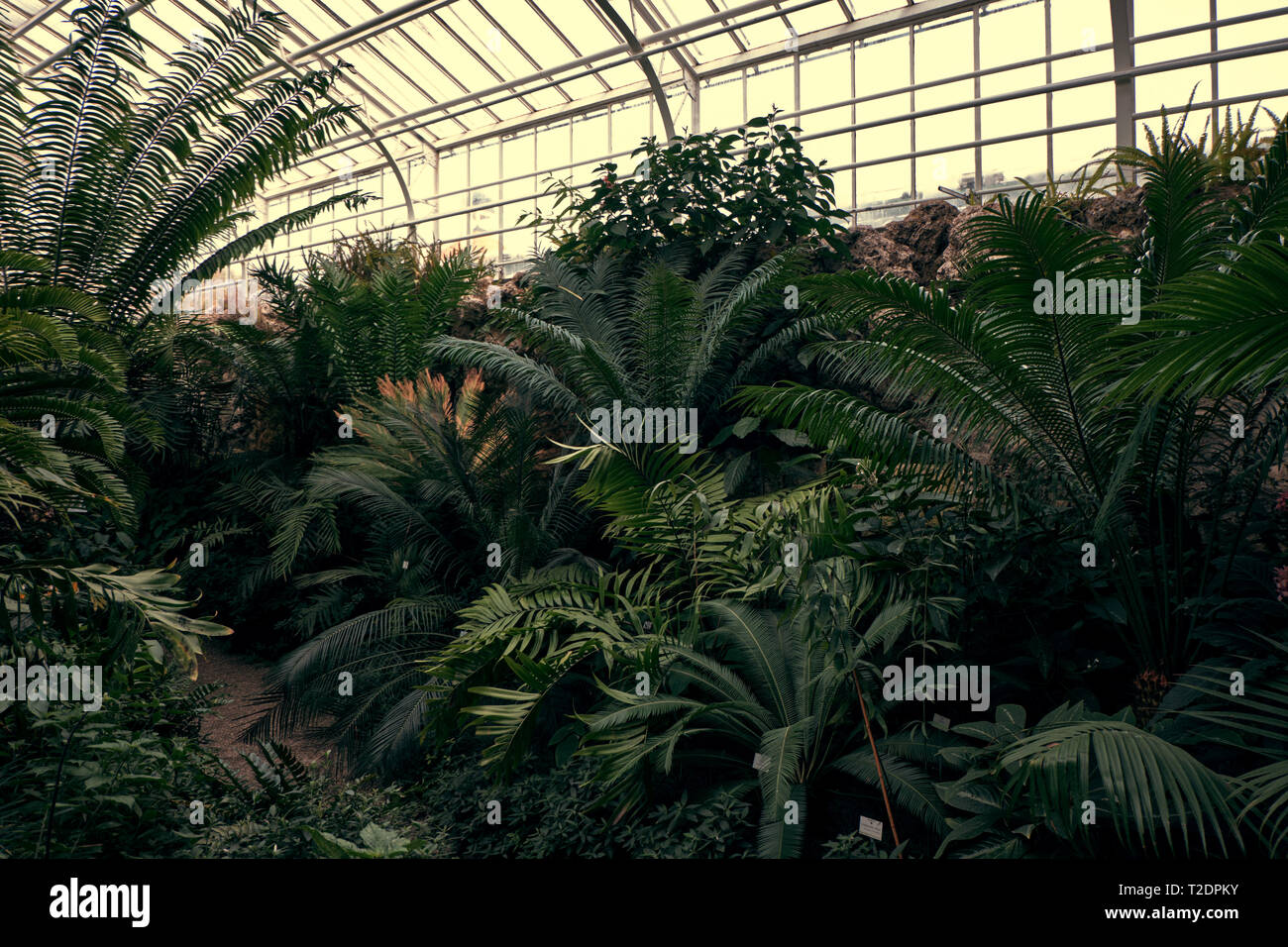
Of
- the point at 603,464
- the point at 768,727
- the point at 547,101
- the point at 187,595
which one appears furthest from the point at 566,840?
the point at 547,101

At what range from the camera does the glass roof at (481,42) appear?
9.67 metres

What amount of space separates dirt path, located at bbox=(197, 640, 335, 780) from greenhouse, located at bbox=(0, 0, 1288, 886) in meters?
0.05

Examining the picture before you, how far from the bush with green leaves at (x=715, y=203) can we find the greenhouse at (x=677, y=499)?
0.04 metres

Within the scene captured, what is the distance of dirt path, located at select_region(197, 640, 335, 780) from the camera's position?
422 cm

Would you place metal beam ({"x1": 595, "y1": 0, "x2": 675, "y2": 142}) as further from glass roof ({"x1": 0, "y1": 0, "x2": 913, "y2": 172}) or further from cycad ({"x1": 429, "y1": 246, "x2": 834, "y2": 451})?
cycad ({"x1": 429, "y1": 246, "x2": 834, "y2": 451})

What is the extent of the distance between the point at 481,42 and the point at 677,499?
1029 centimetres

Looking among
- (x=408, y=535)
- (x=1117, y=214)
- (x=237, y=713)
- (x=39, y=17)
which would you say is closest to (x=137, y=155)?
(x=408, y=535)

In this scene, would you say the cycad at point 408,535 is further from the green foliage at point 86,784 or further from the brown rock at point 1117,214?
the brown rock at point 1117,214

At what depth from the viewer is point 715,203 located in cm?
569

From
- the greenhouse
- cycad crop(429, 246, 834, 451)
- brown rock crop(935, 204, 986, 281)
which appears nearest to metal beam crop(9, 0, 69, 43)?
the greenhouse

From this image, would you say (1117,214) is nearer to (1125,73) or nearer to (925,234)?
(925,234)

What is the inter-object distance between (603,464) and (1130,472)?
7.24ft

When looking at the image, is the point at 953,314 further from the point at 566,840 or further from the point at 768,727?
the point at 566,840

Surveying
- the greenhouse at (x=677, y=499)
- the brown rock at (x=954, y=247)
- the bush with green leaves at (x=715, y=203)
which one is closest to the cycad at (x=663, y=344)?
the greenhouse at (x=677, y=499)
